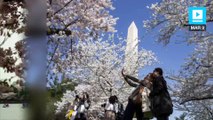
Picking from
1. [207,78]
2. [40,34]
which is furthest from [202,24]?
[40,34]

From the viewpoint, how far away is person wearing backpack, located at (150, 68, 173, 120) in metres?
7.25

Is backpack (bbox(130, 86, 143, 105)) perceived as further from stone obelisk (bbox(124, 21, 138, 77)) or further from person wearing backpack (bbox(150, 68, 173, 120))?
stone obelisk (bbox(124, 21, 138, 77))

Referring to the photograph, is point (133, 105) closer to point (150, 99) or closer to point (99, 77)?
point (150, 99)

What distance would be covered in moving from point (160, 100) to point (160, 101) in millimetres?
17

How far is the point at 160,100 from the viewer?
730cm

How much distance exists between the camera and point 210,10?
47.9 feet

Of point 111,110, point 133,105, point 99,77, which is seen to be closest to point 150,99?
point 133,105

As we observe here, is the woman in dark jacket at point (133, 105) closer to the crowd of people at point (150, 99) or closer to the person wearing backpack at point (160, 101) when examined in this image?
the crowd of people at point (150, 99)

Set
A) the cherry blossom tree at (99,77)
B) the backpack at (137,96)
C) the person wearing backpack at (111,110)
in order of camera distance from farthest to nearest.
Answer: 1. the cherry blossom tree at (99,77)
2. the person wearing backpack at (111,110)
3. the backpack at (137,96)

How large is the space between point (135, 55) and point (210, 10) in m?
18.9

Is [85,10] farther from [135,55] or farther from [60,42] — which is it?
[135,55]

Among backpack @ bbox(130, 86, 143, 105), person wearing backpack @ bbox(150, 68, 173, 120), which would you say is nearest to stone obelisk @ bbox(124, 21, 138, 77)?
backpack @ bbox(130, 86, 143, 105)

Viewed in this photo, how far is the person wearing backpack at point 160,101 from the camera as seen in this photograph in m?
7.25

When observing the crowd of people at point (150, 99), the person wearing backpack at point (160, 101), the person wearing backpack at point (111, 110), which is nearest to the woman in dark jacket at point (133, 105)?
the crowd of people at point (150, 99)
